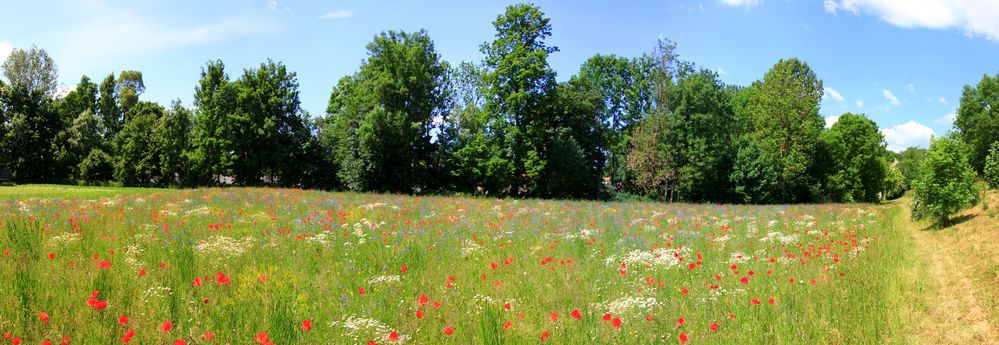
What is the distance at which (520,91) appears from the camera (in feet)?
123

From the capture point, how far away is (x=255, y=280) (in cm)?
652

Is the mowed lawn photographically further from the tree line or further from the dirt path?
the tree line

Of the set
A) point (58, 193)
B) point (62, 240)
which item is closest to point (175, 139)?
point (58, 193)

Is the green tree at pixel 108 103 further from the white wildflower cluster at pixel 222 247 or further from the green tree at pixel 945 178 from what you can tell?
the green tree at pixel 945 178

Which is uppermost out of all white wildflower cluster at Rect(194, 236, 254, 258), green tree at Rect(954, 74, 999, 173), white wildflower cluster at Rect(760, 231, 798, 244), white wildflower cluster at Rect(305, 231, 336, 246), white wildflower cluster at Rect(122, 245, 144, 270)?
green tree at Rect(954, 74, 999, 173)

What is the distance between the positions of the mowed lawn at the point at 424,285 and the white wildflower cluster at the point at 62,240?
0.09 ft

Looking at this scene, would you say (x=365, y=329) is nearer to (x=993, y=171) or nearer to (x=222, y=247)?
(x=222, y=247)

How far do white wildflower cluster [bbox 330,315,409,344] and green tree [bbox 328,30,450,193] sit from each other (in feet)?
106

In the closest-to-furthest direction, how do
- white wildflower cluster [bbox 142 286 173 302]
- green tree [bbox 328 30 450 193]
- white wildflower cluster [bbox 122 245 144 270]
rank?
white wildflower cluster [bbox 142 286 173 302], white wildflower cluster [bbox 122 245 144 270], green tree [bbox 328 30 450 193]

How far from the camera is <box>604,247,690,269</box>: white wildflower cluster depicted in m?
8.16

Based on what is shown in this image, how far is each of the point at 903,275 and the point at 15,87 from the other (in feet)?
246

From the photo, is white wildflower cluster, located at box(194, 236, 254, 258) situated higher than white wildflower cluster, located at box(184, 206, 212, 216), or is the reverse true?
white wildflower cluster, located at box(184, 206, 212, 216)

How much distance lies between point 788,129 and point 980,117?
80.4 feet

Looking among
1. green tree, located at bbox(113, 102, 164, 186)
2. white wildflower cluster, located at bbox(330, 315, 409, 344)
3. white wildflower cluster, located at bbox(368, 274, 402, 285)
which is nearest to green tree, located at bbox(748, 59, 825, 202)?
white wildflower cluster, located at bbox(368, 274, 402, 285)
